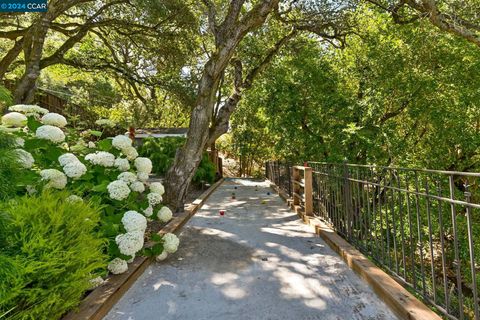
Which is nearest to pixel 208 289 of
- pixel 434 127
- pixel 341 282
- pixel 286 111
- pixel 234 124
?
pixel 341 282

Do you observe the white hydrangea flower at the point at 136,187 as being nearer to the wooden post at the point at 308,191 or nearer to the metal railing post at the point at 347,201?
the metal railing post at the point at 347,201

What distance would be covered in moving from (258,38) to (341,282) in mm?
9771

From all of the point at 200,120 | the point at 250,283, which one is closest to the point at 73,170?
the point at 250,283

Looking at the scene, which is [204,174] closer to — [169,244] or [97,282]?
[169,244]

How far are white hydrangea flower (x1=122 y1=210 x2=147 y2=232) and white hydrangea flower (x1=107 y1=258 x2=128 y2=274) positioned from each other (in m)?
0.31

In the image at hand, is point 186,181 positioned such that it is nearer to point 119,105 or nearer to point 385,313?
point 385,313

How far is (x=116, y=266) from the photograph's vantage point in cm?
316

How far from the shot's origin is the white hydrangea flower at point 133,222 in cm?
Result: 321

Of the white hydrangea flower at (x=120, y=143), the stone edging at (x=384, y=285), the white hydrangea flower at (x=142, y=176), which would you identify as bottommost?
the stone edging at (x=384, y=285)

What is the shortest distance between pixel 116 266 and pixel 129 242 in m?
0.29

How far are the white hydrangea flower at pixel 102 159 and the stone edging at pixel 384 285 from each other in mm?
2909

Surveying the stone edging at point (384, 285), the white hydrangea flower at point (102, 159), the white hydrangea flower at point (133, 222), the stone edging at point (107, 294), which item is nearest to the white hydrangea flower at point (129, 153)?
the white hydrangea flower at point (102, 159)

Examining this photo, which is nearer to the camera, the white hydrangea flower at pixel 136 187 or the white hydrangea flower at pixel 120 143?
Answer: the white hydrangea flower at pixel 136 187

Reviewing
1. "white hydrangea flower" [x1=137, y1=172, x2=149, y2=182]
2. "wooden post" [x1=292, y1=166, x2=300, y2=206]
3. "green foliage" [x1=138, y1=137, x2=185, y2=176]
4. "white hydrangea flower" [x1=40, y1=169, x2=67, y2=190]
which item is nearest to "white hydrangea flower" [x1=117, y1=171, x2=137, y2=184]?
"white hydrangea flower" [x1=137, y1=172, x2=149, y2=182]
